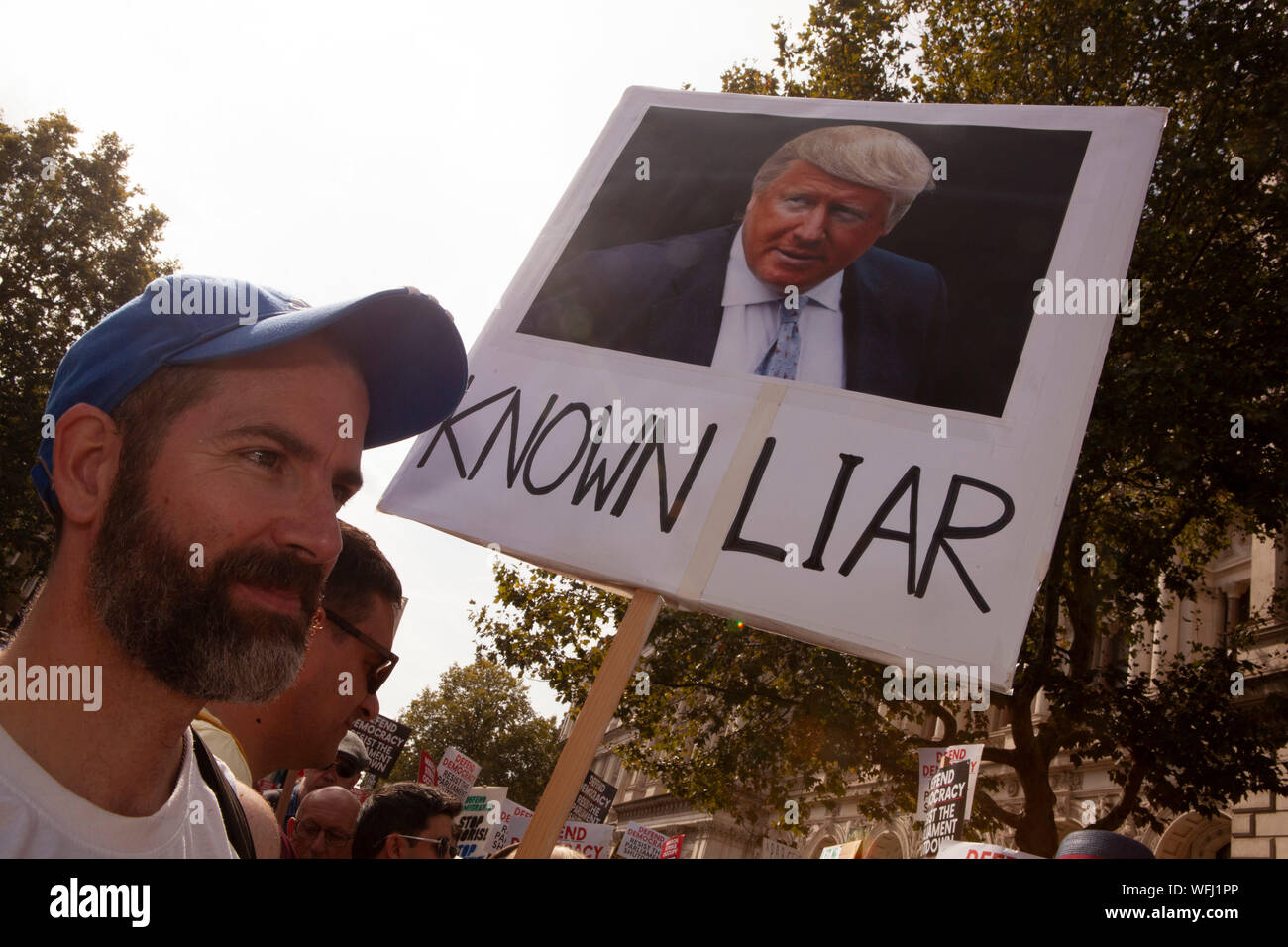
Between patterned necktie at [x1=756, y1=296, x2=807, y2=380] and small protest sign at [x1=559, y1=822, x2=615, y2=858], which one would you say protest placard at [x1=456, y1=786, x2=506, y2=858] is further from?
patterned necktie at [x1=756, y1=296, x2=807, y2=380]

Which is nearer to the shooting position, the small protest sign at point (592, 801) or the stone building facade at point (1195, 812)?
the small protest sign at point (592, 801)

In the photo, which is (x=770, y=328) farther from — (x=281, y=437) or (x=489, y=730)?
(x=489, y=730)

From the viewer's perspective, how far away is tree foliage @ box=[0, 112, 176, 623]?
1939 cm

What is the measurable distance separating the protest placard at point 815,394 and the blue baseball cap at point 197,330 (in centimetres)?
85

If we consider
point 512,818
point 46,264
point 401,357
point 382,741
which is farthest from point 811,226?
point 46,264

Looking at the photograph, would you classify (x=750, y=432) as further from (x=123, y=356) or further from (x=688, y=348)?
(x=123, y=356)

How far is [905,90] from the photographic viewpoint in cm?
1467

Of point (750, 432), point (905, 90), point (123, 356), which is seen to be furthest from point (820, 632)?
point (905, 90)

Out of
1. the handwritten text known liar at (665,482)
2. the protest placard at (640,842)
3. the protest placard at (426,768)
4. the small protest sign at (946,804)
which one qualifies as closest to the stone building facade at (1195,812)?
the protest placard at (640,842)

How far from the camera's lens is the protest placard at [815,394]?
219 centimetres

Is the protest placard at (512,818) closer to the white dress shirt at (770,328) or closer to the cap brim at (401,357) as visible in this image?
the white dress shirt at (770,328)

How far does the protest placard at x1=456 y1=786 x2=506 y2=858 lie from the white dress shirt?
8.73 meters

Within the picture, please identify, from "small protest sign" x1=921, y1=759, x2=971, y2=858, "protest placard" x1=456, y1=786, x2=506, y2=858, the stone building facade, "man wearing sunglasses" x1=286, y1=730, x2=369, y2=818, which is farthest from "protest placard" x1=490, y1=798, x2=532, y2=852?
"man wearing sunglasses" x1=286, y1=730, x2=369, y2=818

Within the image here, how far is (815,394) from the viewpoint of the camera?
2500 millimetres
